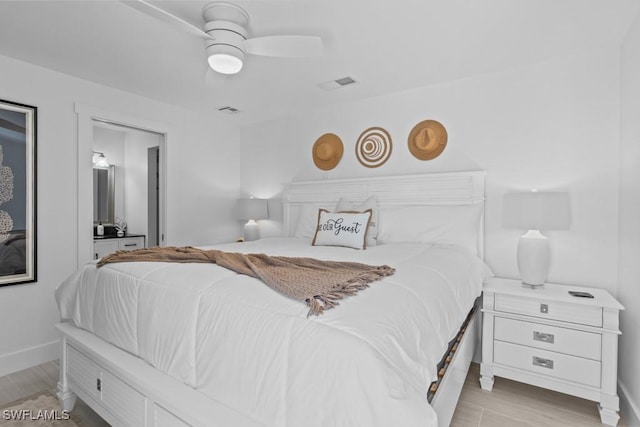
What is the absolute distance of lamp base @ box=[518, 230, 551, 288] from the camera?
7.30 feet

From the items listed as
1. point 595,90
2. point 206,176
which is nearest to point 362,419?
point 595,90

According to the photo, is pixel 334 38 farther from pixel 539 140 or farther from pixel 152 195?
pixel 152 195

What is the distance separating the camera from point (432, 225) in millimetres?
2756

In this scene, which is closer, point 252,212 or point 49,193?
point 49,193

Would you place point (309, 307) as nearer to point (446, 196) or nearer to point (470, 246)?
point (470, 246)

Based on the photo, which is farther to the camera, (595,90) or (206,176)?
(206,176)

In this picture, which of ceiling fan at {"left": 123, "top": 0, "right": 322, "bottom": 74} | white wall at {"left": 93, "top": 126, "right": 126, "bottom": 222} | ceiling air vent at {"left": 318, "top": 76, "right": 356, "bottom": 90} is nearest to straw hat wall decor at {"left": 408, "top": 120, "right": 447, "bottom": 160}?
ceiling air vent at {"left": 318, "top": 76, "right": 356, "bottom": 90}

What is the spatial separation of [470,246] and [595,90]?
141 cm

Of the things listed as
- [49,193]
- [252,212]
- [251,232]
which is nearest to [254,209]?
[252,212]

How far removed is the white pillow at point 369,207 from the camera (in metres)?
2.82

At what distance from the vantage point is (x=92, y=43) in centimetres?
230

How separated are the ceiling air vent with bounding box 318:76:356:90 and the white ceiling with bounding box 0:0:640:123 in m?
0.08

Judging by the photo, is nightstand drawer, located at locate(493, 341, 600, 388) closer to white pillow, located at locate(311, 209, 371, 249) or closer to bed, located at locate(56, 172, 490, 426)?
bed, located at locate(56, 172, 490, 426)

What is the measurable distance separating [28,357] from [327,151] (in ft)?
10.5
